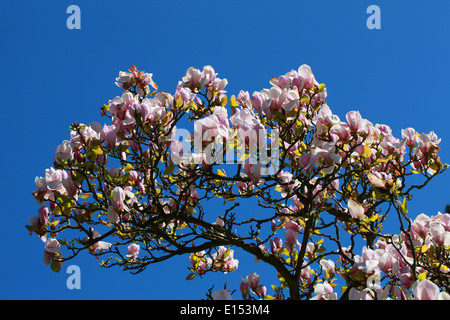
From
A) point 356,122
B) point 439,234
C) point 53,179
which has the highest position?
point 356,122

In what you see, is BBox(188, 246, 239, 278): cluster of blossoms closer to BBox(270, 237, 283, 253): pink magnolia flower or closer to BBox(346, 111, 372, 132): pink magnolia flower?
BBox(270, 237, 283, 253): pink magnolia flower

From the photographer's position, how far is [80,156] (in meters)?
3.99

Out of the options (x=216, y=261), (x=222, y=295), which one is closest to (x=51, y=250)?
(x=216, y=261)

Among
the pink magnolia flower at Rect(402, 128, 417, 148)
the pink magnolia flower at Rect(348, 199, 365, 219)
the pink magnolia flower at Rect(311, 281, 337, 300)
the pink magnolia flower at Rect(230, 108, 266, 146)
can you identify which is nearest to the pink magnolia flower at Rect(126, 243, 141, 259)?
the pink magnolia flower at Rect(230, 108, 266, 146)

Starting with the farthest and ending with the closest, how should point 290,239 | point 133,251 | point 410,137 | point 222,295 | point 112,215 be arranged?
point 133,251 < point 290,239 < point 410,137 < point 112,215 < point 222,295

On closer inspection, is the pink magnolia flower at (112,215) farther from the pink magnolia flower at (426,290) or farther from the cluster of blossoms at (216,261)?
the pink magnolia flower at (426,290)

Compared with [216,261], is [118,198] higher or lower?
higher

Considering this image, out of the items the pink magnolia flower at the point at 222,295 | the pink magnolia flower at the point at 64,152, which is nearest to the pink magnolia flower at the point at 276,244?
the pink magnolia flower at the point at 64,152

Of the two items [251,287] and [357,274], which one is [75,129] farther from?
[357,274]

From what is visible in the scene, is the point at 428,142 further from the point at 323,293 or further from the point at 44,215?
the point at 44,215

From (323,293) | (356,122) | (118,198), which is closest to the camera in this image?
(323,293)

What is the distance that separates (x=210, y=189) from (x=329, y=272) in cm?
177

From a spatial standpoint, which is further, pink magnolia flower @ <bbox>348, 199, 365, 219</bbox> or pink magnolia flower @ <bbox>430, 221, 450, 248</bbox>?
Answer: pink magnolia flower @ <bbox>430, 221, 450, 248</bbox>
